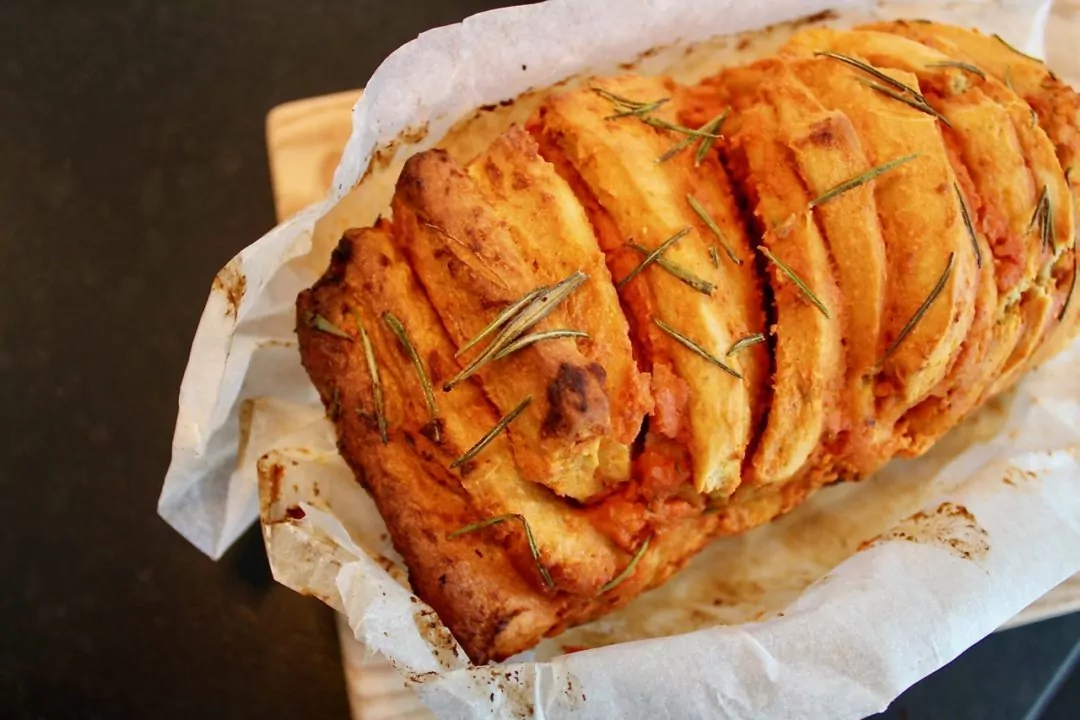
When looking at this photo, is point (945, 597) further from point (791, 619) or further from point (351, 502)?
point (351, 502)

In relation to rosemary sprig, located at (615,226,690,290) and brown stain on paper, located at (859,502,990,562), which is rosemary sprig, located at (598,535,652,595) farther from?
brown stain on paper, located at (859,502,990,562)

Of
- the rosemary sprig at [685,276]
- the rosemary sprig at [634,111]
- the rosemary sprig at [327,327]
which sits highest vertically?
the rosemary sprig at [634,111]

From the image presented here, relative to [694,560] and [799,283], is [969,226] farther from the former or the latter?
[694,560]

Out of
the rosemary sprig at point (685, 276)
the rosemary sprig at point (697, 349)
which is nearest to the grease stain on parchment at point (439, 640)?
the rosemary sprig at point (697, 349)

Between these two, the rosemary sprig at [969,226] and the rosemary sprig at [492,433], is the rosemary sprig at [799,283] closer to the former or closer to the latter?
the rosemary sprig at [969,226]

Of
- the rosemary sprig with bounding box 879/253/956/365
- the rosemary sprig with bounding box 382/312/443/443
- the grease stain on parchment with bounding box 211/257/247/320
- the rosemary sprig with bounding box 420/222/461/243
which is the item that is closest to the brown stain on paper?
the rosemary sprig with bounding box 879/253/956/365

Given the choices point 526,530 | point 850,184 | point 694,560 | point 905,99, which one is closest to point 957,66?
point 905,99
